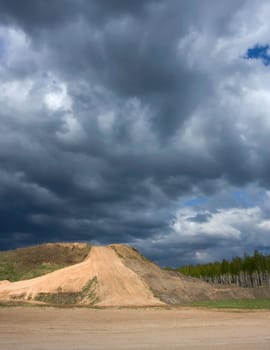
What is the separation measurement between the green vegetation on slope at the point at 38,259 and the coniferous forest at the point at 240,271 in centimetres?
5739

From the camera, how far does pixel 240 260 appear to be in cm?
12156

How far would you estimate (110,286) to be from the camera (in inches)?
2189

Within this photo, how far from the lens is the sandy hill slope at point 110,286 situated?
174 ft

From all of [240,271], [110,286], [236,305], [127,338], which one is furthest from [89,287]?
[240,271]

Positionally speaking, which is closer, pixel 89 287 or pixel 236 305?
pixel 236 305

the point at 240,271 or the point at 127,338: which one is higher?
the point at 240,271

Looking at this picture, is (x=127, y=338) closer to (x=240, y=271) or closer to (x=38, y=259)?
(x=38, y=259)

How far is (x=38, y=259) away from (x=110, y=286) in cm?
1860

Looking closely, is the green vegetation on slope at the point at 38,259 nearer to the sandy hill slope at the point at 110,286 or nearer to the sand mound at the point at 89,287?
the sandy hill slope at the point at 110,286

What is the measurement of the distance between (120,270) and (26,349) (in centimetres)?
4445

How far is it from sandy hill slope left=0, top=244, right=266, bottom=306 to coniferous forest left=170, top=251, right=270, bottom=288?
46.0 m

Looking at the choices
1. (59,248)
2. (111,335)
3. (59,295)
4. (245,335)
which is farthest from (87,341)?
(59,248)

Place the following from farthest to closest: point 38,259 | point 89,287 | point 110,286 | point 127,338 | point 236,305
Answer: point 38,259
point 110,286
point 89,287
point 236,305
point 127,338

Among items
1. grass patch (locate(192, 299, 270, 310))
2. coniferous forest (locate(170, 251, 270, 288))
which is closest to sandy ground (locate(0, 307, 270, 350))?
grass patch (locate(192, 299, 270, 310))
